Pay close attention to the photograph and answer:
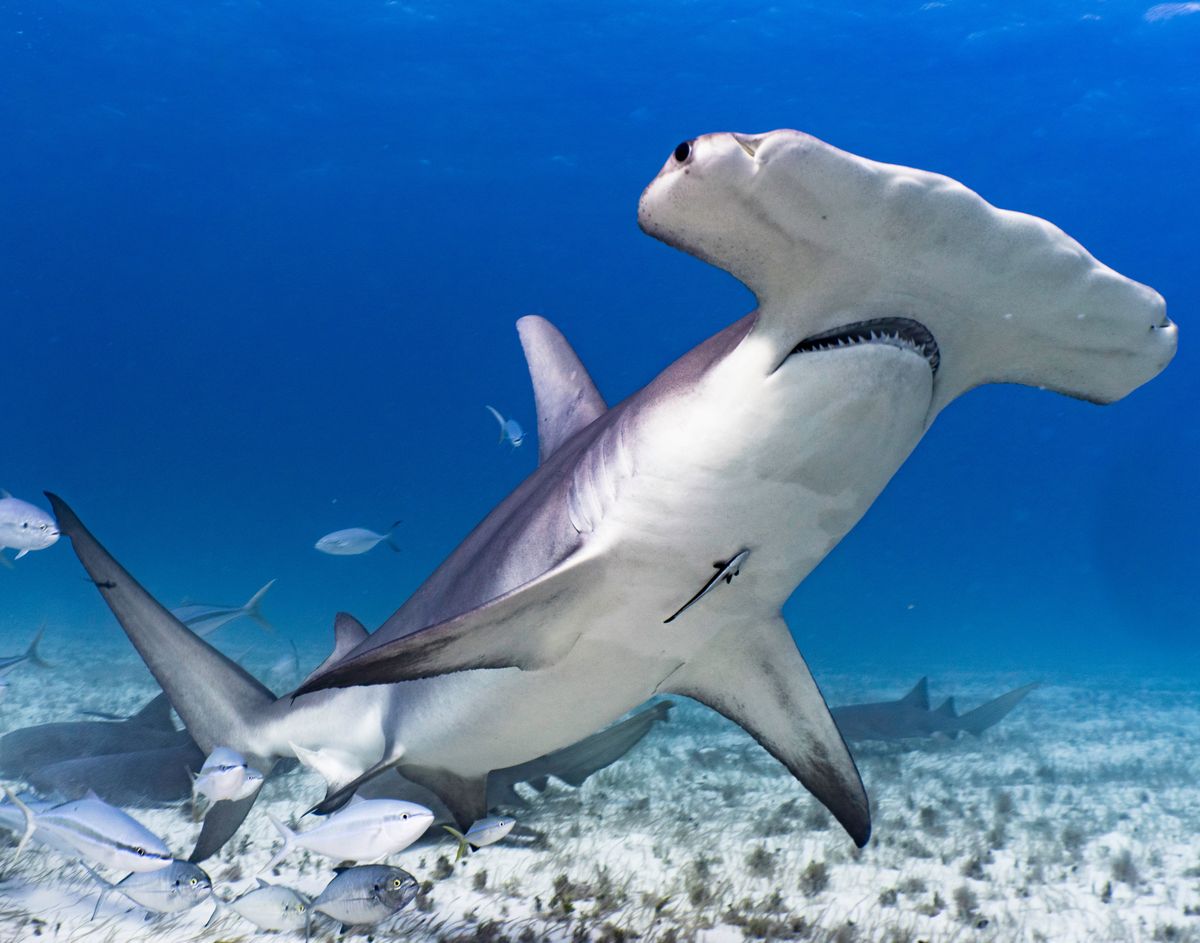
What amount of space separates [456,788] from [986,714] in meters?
8.41

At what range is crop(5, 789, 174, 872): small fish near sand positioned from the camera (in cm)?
310

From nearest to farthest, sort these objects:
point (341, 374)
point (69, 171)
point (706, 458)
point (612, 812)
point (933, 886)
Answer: point (706, 458), point (933, 886), point (612, 812), point (69, 171), point (341, 374)

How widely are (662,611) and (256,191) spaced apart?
65.1 meters

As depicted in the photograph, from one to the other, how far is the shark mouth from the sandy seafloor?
2854 millimetres

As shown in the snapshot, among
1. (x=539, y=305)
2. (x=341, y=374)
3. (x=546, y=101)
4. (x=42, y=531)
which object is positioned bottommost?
(x=42, y=531)

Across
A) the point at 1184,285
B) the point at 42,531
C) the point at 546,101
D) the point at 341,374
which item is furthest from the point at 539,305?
the point at 42,531

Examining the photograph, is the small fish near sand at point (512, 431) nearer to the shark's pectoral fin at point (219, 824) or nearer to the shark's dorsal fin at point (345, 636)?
the shark's dorsal fin at point (345, 636)

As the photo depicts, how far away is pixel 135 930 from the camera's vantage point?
11.6ft

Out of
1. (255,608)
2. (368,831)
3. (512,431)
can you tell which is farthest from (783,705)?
(512,431)

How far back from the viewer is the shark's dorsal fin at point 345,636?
13.3 feet

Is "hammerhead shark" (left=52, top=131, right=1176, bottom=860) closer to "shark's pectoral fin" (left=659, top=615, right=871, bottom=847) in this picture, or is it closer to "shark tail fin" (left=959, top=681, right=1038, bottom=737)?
"shark's pectoral fin" (left=659, top=615, right=871, bottom=847)

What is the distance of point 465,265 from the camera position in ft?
242

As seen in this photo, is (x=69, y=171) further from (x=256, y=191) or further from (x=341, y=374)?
(x=341, y=374)

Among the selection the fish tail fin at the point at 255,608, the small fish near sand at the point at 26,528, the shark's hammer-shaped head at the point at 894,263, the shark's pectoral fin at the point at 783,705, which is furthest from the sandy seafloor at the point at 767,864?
the shark's hammer-shaped head at the point at 894,263
